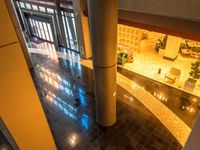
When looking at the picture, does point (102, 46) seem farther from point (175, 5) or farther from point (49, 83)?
point (49, 83)

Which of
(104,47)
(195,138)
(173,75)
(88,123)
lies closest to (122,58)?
(173,75)

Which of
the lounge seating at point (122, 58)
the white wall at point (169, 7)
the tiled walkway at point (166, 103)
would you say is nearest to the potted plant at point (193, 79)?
the tiled walkway at point (166, 103)

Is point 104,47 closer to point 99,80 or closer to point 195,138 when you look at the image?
point 99,80

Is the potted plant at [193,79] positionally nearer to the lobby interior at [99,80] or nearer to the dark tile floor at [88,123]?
the lobby interior at [99,80]

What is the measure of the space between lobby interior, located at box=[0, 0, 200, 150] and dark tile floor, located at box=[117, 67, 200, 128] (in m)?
0.05

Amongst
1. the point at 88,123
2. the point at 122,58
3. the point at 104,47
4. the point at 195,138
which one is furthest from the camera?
the point at 122,58

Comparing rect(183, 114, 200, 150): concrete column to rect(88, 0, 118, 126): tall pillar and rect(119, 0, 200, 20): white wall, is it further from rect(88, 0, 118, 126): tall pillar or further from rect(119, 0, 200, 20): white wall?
rect(119, 0, 200, 20): white wall

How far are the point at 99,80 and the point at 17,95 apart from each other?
2840mm

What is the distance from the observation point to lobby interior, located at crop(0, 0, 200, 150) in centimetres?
304

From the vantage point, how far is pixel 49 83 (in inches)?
370

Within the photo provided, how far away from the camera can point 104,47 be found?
14.9 ft

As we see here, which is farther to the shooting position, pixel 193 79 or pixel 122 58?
pixel 122 58

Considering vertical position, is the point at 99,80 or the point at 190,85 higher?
the point at 99,80

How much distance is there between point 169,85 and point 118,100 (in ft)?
10.8
